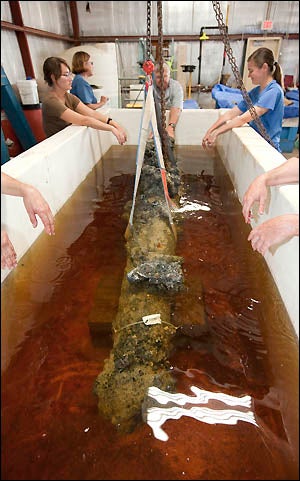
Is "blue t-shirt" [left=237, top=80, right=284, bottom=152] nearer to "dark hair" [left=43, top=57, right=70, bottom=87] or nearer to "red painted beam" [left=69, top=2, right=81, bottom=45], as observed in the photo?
"dark hair" [left=43, top=57, right=70, bottom=87]

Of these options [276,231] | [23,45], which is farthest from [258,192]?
[23,45]

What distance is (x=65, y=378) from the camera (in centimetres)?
140

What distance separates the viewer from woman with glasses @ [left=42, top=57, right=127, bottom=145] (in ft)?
8.48

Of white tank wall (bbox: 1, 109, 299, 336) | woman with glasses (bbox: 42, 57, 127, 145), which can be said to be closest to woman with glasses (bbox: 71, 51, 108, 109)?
white tank wall (bbox: 1, 109, 299, 336)

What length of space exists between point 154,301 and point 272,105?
63.3 inches

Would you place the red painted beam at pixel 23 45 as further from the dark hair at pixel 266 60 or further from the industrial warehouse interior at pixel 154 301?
the dark hair at pixel 266 60

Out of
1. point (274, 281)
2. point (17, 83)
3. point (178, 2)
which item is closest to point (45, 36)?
point (17, 83)

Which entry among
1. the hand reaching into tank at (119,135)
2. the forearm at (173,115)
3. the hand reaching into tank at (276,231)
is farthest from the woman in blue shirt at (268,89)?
the hand reaching into tank at (276,231)

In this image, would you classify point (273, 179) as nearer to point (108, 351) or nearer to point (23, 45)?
point (108, 351)

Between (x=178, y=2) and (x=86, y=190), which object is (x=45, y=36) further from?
(x=178, y=2)

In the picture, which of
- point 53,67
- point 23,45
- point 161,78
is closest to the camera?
point 161,78

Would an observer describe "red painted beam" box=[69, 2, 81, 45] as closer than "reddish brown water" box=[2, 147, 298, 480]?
No

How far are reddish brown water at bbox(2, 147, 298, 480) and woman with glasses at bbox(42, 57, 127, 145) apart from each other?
0.90 m

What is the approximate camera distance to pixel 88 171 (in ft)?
10.9
